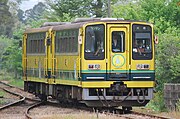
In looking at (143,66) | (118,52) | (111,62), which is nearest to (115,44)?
(118,52)

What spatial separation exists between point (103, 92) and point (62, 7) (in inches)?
1227

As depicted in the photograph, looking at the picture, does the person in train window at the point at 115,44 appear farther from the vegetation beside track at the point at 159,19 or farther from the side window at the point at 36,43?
the side window at the point at 36,43

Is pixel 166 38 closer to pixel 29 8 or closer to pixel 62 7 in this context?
pixel 62 7

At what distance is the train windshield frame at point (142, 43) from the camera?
21.8 metres

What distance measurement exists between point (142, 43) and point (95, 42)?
5.48 ft

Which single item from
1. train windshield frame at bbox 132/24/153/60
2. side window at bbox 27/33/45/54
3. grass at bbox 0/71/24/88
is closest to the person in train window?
train windshield frame at bbox 132/24/153/60

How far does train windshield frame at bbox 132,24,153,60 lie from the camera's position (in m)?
21.8

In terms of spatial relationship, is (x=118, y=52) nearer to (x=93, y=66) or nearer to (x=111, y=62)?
(x=111, y=62)

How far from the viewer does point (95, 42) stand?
21.6m

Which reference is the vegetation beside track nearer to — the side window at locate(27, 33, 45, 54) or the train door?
the train door

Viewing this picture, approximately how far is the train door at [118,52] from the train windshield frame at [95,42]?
27 centimetres

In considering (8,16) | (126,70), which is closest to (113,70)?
(126,70)

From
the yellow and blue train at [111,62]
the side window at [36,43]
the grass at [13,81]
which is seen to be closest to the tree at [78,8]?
the grass at [13,81]

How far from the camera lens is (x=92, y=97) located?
21.5m
